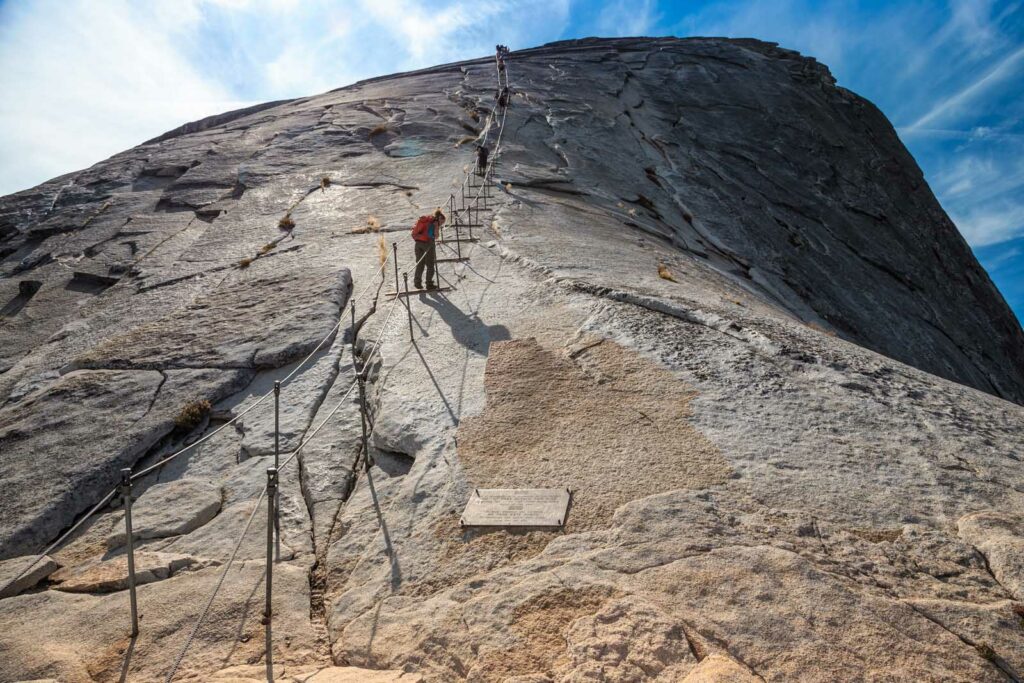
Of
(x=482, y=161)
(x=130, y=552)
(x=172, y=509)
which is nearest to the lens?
(x=130, y=552)

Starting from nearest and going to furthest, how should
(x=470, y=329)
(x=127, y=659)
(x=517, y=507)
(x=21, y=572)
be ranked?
1. (x=127, y=659)
2. (x=517, y=507)
3. (x=21, y=572)
4. (x=470, y=329)

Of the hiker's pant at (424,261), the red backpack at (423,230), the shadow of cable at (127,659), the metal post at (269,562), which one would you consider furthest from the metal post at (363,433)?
the red backpack at (423,230)

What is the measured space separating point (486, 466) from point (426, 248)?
17.3ft

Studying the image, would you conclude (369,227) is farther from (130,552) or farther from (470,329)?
(130,552)

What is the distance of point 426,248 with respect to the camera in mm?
10539

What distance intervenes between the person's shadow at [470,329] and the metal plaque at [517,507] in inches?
101

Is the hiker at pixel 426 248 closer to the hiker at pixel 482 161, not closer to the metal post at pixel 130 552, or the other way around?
the metal post at pixel 130 552

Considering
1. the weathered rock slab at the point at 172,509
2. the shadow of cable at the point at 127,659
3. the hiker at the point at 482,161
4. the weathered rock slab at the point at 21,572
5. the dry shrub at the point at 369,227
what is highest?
the hiker at the point at 482,161

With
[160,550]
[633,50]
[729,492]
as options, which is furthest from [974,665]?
[633,50]

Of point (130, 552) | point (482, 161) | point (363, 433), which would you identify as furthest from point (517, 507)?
point (482, 161)

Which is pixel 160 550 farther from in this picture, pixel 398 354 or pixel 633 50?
pixel 633 50

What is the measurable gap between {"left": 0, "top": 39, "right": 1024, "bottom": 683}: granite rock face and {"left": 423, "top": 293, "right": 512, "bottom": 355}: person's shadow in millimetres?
53

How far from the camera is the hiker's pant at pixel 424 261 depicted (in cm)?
1020

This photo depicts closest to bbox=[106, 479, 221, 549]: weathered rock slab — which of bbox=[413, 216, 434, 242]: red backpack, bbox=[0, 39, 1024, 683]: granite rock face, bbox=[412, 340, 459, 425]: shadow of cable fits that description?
bbox=[0, 39, 1024, 683]: granite rock face
